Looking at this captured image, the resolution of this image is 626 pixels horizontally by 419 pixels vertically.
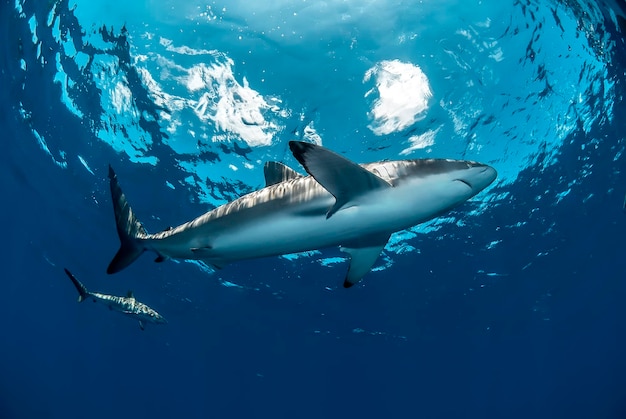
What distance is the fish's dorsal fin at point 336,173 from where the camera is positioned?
3059 millimetres

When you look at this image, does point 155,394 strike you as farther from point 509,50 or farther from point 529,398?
point 509,50

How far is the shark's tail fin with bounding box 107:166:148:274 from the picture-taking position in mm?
5125

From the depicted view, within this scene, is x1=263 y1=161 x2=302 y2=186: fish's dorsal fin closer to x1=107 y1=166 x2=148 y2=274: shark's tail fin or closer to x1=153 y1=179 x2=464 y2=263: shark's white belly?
x1=153 y1=179 x2=464 y2=263: shark's white belly

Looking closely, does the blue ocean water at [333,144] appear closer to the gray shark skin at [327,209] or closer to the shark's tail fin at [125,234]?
the shark's tail fin at [125,234]

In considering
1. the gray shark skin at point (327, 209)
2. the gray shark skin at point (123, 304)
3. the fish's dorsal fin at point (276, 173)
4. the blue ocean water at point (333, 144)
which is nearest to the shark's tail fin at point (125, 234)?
the gray shark skin at point (327, 209)

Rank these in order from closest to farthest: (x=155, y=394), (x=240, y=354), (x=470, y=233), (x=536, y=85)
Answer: (x=536, y=85), (x=470, y=233), (x=240, y=354), (x=155, y=394)

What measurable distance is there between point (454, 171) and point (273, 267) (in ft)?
62.0

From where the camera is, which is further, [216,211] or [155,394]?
[155,394]

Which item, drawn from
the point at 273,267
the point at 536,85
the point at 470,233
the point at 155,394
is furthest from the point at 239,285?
the point at 155,394

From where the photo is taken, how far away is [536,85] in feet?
35.4

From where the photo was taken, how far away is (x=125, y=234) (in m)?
5.23

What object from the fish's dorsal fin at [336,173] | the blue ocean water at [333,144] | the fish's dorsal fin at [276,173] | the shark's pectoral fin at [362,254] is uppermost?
the blue ocean water at [333,144]

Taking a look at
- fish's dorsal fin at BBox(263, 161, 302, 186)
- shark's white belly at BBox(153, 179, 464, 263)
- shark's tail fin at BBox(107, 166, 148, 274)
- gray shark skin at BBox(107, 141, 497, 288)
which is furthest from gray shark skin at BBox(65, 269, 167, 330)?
fish's dorsal fin at BBox(263, 161, 302, 186)

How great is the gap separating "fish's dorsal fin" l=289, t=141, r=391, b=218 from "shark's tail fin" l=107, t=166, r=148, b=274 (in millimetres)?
2880
